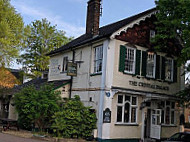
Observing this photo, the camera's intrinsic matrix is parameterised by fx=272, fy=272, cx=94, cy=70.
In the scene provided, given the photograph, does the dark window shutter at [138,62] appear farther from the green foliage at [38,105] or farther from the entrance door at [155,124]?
the green foliage at [38,105]

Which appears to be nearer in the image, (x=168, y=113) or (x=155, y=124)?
(x=155, y=124)

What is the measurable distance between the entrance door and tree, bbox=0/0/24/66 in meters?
15.5

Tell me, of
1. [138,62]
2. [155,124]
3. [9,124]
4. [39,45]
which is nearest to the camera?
[138,62]

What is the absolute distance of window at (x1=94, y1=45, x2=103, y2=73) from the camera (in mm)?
18000

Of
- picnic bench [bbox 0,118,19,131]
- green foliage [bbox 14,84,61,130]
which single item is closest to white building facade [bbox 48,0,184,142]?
green foliage [bbox 14,84,61,130]

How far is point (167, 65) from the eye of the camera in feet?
67.3

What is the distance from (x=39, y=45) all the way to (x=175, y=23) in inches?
1231

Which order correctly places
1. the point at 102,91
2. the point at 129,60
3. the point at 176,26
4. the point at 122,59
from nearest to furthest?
the point at 176,26, the point at 102,91, the point at 122,59, the point at 129,60

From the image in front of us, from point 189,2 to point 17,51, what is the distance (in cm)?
1838

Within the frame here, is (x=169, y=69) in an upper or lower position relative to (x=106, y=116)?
upper

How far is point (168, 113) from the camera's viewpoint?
20641mm

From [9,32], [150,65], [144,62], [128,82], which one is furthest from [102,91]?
[9,32]

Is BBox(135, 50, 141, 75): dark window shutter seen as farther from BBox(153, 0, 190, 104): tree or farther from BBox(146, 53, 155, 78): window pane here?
BBox(153, 0, 190, 104): tree

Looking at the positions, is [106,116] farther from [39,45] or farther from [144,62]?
[39,45]
